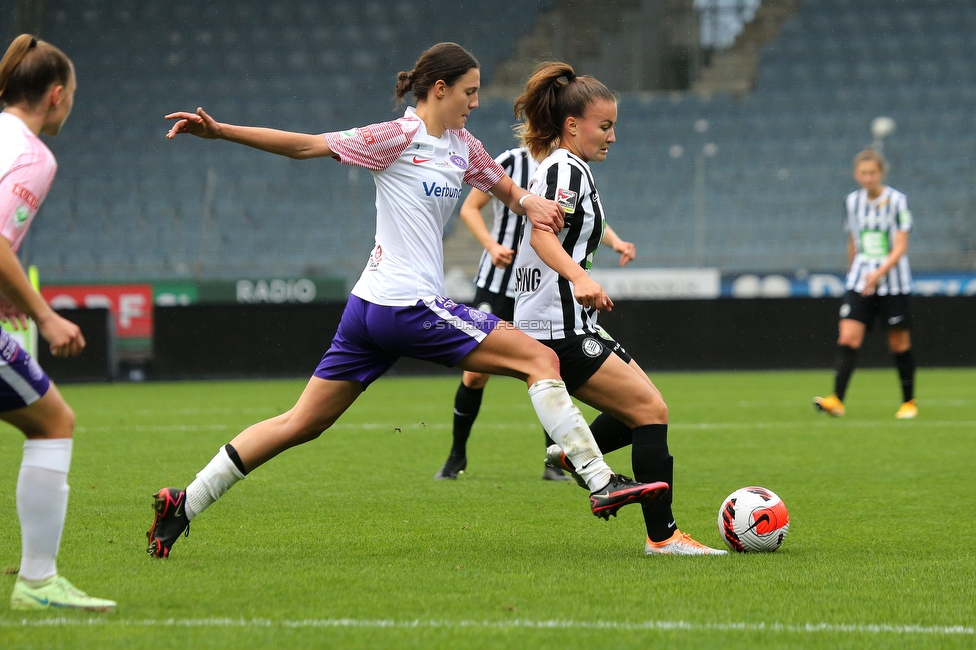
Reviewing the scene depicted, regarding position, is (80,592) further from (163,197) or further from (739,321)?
(163,197)

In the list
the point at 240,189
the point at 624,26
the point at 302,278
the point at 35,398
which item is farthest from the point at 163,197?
the point at 35,398

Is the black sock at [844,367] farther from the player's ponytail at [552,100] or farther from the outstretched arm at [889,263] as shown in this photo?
the player's ponytail at [552,100]

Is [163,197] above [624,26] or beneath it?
beneath

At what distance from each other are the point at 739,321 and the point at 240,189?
11.0 metres

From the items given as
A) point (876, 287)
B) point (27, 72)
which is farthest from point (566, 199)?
point (876, 287)

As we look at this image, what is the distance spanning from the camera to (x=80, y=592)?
3238mm

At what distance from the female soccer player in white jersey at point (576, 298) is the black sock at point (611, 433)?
0.23m

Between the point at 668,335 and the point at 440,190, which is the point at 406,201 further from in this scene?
the point at 668,335

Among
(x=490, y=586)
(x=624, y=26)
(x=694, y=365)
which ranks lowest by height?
(x=694, y=365)

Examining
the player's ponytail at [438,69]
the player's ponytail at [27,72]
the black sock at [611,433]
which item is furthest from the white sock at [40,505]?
the black sock at [611,433]

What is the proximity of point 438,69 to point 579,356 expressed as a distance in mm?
1143

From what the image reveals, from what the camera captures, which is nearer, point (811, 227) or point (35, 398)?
point (35, 398)

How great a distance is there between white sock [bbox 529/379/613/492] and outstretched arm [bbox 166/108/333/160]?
3.60 ft

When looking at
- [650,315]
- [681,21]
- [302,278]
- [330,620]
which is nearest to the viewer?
[330,620]
